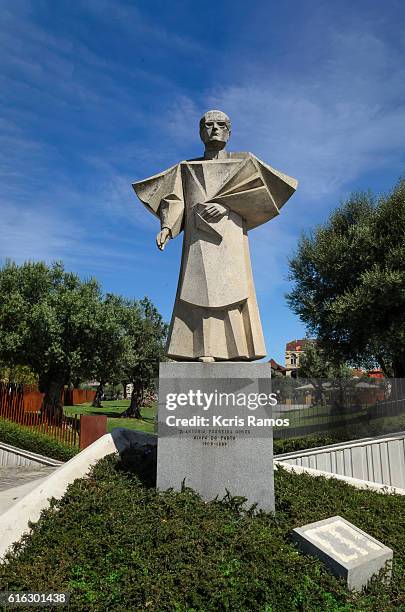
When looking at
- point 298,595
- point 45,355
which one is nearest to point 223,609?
point 298,595

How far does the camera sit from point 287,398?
14.0 metres

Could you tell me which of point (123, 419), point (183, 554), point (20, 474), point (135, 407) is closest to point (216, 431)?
point (183, 554)

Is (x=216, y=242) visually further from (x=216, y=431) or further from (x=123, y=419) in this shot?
(x=123, y=419)

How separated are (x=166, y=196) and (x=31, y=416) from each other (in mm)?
11147

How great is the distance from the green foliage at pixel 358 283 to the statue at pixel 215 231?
38.0 feet

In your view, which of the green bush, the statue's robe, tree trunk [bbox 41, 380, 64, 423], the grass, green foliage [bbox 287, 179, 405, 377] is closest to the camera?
the statue's robe

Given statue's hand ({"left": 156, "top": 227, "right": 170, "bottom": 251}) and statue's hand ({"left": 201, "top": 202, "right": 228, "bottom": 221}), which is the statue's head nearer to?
statue's hand ({"left": 201, "top": 202, "right": 228, "bottom": 221})

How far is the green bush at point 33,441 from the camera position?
42.7 feet

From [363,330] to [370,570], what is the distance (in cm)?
1416

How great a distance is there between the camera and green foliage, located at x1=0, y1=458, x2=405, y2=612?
3.52 m

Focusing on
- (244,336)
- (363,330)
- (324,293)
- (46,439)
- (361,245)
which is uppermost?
(361,245)

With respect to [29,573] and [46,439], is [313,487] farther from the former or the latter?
[46,439]

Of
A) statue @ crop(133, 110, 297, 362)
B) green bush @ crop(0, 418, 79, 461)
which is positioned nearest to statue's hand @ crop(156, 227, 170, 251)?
statue @ crop(133, 110, 297, 362)

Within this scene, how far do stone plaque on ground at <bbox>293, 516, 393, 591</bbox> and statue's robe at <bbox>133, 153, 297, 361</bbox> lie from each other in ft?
6.59
